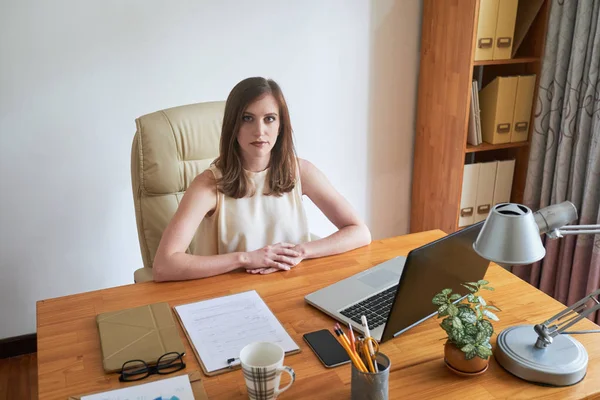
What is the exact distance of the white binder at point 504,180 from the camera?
2.85 meters

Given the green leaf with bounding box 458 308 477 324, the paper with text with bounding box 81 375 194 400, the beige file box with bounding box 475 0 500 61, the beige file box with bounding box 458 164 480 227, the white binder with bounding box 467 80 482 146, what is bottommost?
the beige file box with bounding box 458 164 480 227

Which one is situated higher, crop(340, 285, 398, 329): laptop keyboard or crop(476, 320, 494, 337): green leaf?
crop(476, 320, 494, 337): green leaf

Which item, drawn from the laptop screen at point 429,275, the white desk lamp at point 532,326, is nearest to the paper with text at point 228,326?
the laptop screen at point 429,275

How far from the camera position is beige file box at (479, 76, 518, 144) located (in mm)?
2668

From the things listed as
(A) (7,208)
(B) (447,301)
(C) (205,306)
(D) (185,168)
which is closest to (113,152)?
(A) (7,208)

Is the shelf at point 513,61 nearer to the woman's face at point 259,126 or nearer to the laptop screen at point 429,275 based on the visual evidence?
the woman's face at point 259,126

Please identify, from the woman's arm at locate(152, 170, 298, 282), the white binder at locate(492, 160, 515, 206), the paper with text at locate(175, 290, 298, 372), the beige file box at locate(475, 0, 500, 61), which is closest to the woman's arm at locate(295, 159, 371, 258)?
the woman's arm at locate(152, 170, 298, 282)

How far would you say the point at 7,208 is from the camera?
7.79 feet

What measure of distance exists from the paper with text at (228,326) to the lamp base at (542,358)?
440 mm

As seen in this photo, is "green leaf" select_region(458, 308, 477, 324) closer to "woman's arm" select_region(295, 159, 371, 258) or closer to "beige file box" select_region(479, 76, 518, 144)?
"woman's arm" select_region(295, 159, 371, 258)

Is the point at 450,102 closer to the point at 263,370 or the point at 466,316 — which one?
the point at 466,316

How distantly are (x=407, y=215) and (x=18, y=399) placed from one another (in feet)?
6.69

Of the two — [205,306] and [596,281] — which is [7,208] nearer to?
[205,306]

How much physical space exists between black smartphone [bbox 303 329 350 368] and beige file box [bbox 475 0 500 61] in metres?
1.75
